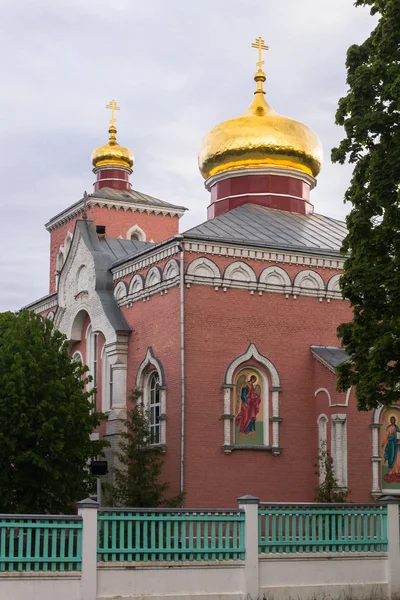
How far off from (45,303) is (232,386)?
940 centimetres

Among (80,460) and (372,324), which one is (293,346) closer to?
(80,460)

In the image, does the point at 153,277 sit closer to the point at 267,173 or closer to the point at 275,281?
the point at 275,281

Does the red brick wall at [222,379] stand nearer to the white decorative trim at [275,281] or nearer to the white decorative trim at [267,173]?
the white decorative trim at [275,281]

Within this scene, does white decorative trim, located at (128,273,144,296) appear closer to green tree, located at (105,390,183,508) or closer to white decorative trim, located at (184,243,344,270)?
white decorative trim, located at (184,243,344,270)

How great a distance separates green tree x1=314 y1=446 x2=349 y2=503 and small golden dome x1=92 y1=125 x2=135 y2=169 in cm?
1805

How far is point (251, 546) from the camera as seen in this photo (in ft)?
44.4

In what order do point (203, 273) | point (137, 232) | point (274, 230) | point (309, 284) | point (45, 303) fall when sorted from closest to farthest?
1. point (203, 273)
2. point (309, 284)
3. point (274, 230)
4. point (45, 303)
5. point (137, 232)

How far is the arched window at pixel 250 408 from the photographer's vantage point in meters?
22.1

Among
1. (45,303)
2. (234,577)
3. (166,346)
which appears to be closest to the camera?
(234,577)

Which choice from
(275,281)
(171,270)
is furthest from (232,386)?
(171,270)

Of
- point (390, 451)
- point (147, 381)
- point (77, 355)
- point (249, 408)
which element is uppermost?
point (77, 355)

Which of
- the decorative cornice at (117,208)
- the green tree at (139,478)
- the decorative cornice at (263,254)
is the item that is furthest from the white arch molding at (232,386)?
the decorative cornice at (117,208)

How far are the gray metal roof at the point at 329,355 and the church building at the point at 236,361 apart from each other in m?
0.03

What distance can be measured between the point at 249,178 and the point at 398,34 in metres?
12.9
